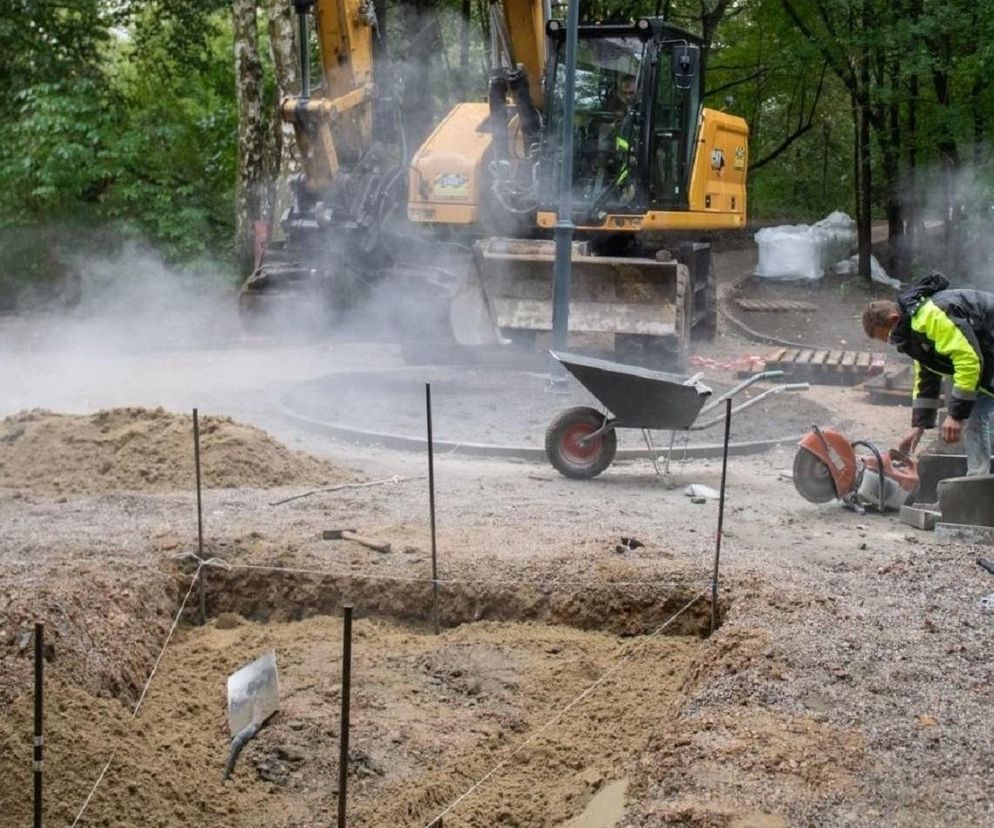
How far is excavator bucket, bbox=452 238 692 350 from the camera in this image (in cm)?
1293

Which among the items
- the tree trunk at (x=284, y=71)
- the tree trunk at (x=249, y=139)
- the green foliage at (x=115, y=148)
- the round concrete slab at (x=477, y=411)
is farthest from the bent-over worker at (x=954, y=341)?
the green foliage at (x=115, y=148)

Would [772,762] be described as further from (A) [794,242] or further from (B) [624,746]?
(A) [794,242]

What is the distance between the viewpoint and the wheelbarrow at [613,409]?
881 cm

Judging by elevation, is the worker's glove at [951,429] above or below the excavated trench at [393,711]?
above

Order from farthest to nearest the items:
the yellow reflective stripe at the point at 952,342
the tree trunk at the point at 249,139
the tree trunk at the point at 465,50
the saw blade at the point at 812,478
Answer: the tree trunk at the point at 465,50, the tree trunk at the point at 249,139, the saw blade at the point at 812,478, the yellow reflective stripe at the point at 952,342

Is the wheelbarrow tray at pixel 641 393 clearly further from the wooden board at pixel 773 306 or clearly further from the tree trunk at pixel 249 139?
the tree trunk at pixel 249 139

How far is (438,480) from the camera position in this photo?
888 cm

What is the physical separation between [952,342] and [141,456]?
5.12 m

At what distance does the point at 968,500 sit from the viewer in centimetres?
760

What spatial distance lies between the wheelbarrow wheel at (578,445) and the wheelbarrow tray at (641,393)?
0.25 m

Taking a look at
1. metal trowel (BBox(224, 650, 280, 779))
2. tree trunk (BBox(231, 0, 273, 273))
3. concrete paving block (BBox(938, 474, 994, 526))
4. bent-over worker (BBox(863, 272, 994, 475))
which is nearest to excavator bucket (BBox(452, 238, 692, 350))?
bent-over worker (BBox(863, 272, 994, 475))

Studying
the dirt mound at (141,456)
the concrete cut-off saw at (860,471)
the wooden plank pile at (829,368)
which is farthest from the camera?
the wooden plank pile at (829,368)

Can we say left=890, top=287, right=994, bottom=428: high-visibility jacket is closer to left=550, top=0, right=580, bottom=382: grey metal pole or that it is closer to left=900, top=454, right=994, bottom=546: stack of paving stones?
left=900, top=454, right=994, bottom=546: stack of paving stones

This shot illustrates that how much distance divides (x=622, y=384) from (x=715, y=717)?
14.6 feet
